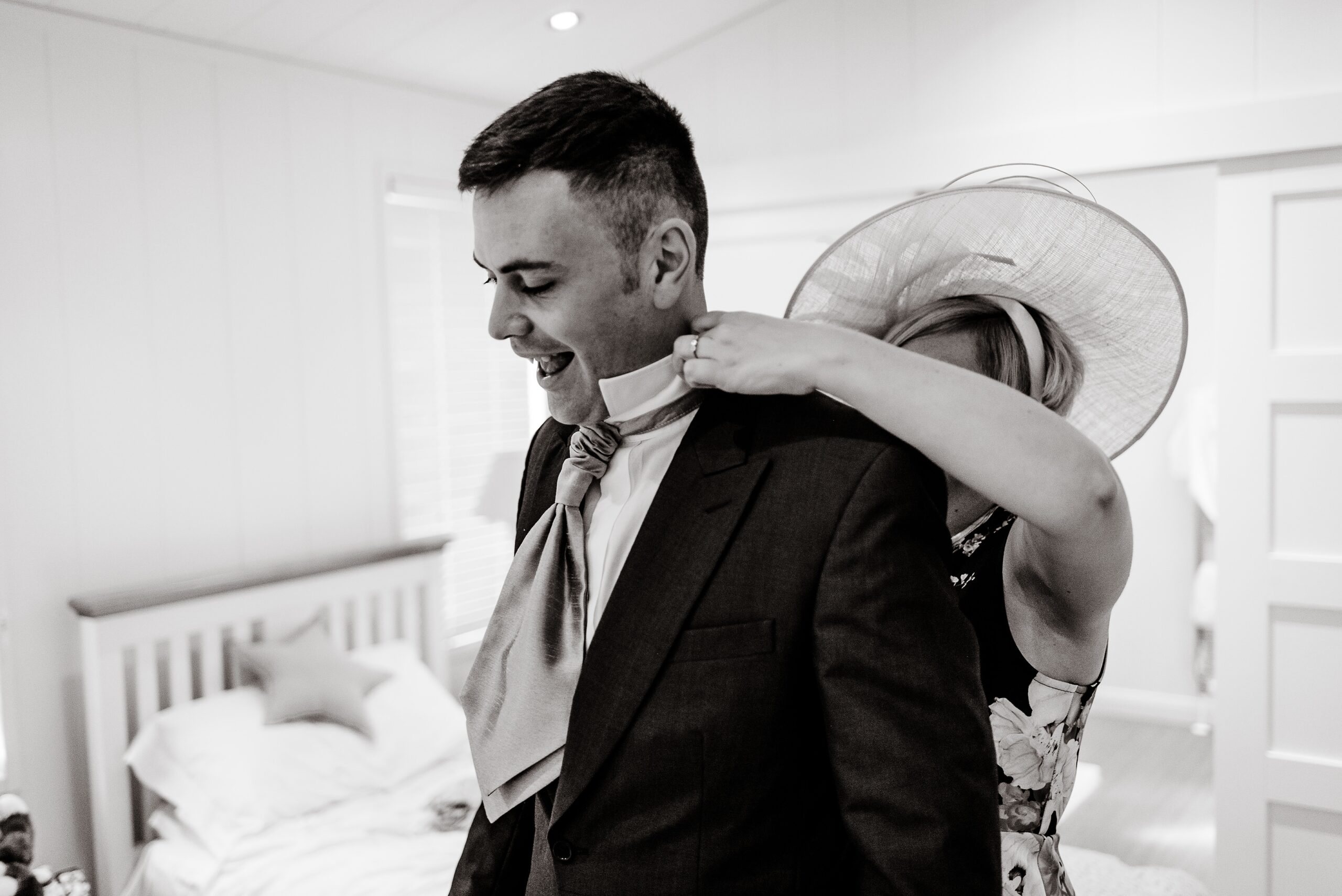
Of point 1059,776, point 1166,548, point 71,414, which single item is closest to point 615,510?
point 1059,776

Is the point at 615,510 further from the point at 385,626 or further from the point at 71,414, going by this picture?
A: the point at 385,626

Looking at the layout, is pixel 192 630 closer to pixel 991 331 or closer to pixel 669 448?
pixel 669 448

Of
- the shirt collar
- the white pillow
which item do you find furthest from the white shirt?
the white pillow

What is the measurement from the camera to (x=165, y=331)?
3016mm

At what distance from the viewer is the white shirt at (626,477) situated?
3.33 ft

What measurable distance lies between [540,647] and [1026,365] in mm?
672

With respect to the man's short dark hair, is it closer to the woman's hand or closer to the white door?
the woman's hand

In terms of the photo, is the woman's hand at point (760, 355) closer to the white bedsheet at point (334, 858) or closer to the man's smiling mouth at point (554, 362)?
the man's smiling mouth at point (554, 362)

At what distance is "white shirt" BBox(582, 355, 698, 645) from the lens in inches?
40.0

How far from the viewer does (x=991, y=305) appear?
4.04 ft

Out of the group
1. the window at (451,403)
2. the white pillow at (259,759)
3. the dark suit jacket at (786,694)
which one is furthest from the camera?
the window at (451,403)

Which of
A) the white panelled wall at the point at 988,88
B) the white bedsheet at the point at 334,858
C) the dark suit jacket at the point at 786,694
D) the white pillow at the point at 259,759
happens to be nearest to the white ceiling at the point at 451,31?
the white panelled wall at the point at 988,88

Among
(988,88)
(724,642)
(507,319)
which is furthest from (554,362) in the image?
(988,88)

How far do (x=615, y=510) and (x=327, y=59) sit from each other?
2879 millimetres
